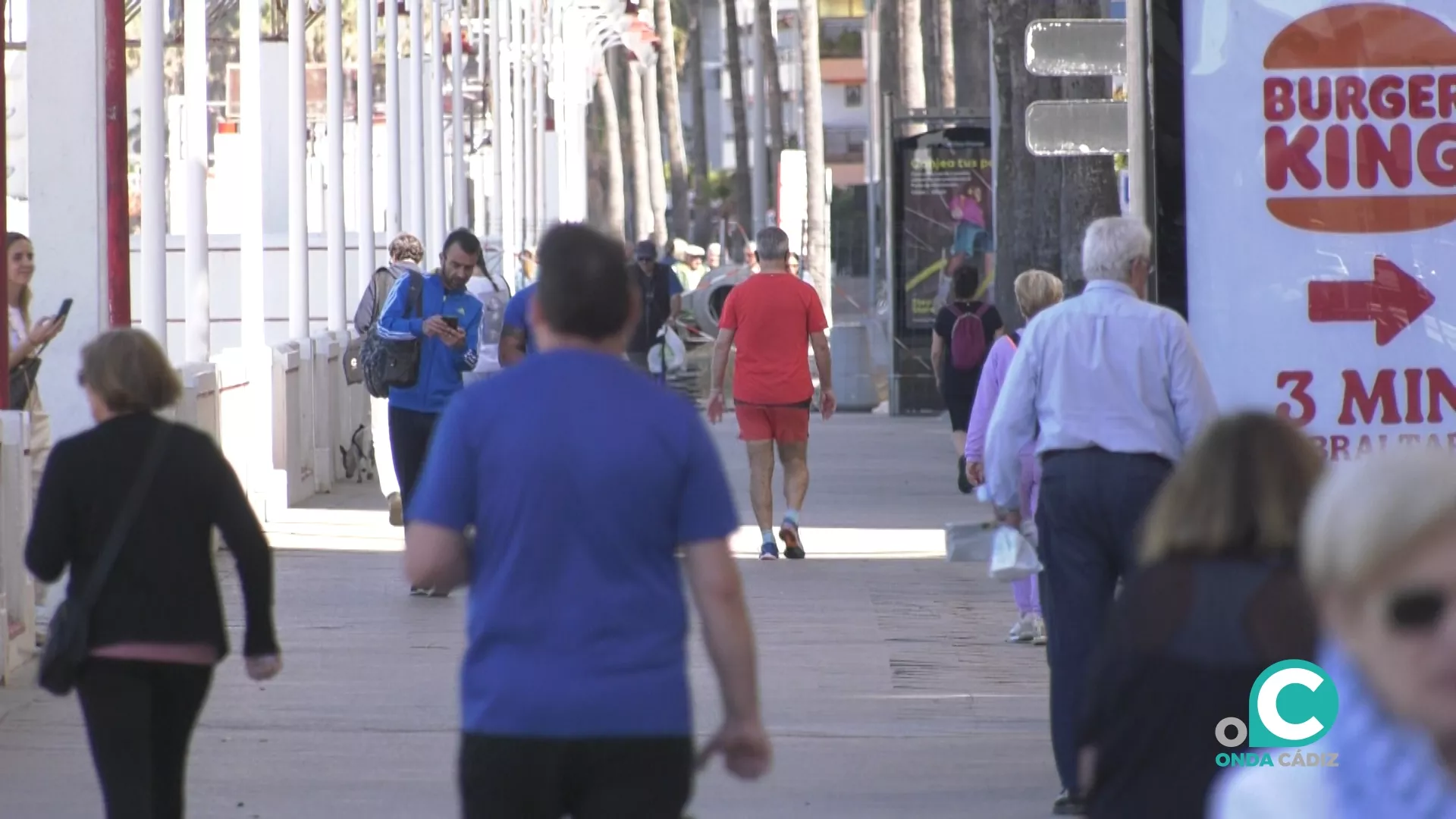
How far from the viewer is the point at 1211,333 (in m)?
6.96

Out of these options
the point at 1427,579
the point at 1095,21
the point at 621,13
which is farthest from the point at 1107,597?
the point at 621,13

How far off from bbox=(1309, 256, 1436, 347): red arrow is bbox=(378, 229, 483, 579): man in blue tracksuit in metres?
5.94

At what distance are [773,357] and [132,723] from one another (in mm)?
8356

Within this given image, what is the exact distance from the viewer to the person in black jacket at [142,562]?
5.21 meters

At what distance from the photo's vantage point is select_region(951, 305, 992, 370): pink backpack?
16.6 m

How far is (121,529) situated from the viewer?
207 inches

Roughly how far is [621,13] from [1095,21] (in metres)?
47.2

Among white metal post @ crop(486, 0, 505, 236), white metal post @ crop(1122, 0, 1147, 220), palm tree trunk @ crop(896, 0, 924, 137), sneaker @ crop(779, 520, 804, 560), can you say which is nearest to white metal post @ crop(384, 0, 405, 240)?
sneaker @ crop(779, 520, 804, 560)

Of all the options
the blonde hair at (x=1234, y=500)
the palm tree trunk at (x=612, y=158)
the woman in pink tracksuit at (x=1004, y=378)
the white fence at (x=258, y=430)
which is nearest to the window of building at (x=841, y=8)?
the palm tree trunk at (x=612, y=158)

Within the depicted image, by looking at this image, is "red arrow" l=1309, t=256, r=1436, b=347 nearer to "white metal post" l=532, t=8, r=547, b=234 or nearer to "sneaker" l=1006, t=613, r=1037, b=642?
"sneaker" l=1006, t=613, r=1037, b=642

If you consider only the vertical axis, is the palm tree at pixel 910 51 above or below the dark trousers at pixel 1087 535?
above

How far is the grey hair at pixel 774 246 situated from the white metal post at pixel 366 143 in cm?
963

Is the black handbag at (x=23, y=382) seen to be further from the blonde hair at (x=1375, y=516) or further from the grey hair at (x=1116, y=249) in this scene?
the blonde hair at (x=1375, y=516)

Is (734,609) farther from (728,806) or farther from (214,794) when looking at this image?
(214,794)
